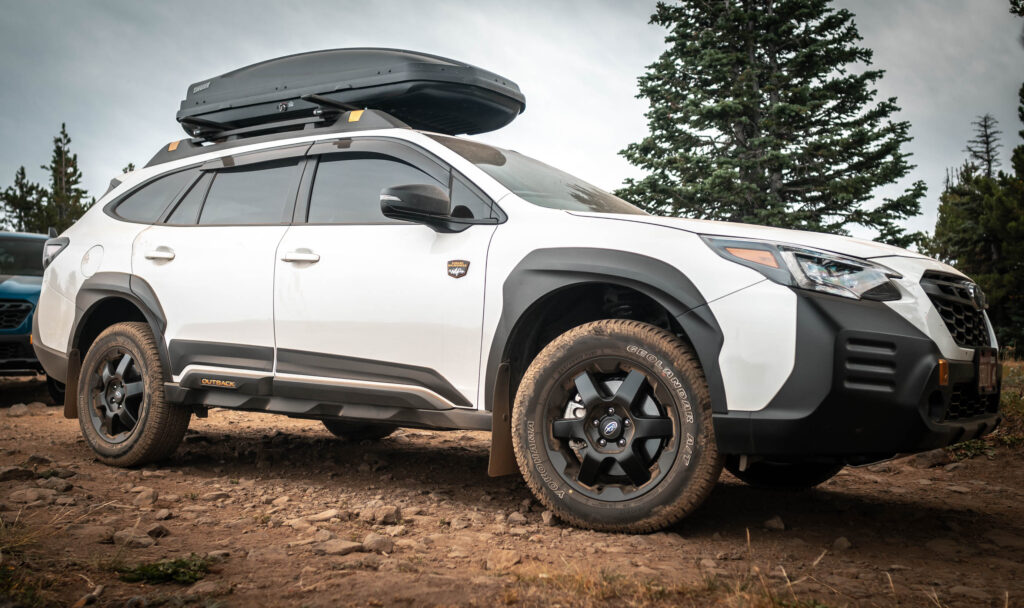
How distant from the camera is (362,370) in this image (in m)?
3.94

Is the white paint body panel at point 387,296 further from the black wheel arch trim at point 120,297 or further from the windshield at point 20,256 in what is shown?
the windshield at point 20,256

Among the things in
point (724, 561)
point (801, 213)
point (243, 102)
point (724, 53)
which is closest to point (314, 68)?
point (243, 102)

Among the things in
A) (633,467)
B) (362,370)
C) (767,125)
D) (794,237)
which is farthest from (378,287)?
(767,125)

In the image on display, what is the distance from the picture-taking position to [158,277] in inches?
188

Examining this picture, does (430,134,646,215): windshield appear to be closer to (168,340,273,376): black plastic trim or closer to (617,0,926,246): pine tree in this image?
(168,340,273,376): black plastic trim

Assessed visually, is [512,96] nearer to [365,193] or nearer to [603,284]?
[365,193]

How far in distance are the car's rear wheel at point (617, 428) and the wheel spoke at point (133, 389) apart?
257 centimetres

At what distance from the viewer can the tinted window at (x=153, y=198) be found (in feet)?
16.6

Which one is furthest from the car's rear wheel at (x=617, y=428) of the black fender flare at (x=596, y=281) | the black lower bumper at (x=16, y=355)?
the black lower bumper at (x=16, y=355)

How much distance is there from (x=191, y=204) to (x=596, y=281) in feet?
9.26

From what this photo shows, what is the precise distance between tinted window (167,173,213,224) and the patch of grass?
104 inches

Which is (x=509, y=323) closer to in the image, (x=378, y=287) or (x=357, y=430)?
(x=378, y=287)

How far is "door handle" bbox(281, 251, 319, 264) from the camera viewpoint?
4127mm

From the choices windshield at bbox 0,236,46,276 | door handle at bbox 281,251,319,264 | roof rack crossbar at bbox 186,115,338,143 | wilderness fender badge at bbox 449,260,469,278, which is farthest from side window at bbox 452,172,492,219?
windshield at bbox 0,236,46,276
